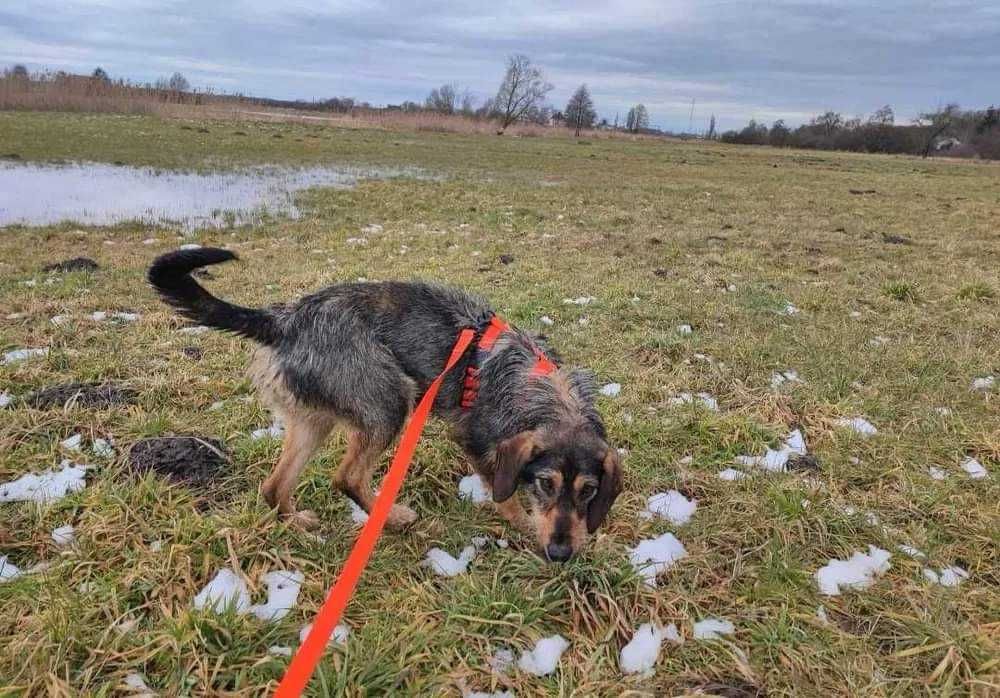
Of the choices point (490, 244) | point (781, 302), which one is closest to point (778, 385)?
point (781, 302)

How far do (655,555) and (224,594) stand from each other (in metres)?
2.23

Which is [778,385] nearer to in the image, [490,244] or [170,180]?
[490,244]

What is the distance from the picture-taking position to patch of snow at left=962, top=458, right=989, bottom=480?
418 cm

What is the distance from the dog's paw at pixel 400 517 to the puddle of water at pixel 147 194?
9.71 m

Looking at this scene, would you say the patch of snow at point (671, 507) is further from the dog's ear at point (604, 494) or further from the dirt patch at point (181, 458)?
the dirt patch at point (181, 458)

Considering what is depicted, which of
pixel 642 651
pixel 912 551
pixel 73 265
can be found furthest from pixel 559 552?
pixel 73 265

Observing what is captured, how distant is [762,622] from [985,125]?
96955 mm

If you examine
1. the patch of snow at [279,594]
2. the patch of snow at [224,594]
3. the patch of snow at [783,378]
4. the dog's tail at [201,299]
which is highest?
the dog's tail at [201,299]

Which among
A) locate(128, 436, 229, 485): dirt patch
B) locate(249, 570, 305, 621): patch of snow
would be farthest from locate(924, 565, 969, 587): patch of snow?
locate(128, 436, 229, 485): dirt patch

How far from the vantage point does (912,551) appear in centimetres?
346

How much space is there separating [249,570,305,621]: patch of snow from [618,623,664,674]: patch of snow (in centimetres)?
157

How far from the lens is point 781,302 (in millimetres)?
7531

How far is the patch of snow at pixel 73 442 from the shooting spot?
3.82 m

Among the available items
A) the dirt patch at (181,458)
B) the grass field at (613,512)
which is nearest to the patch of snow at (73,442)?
the grass field at (613,512)
